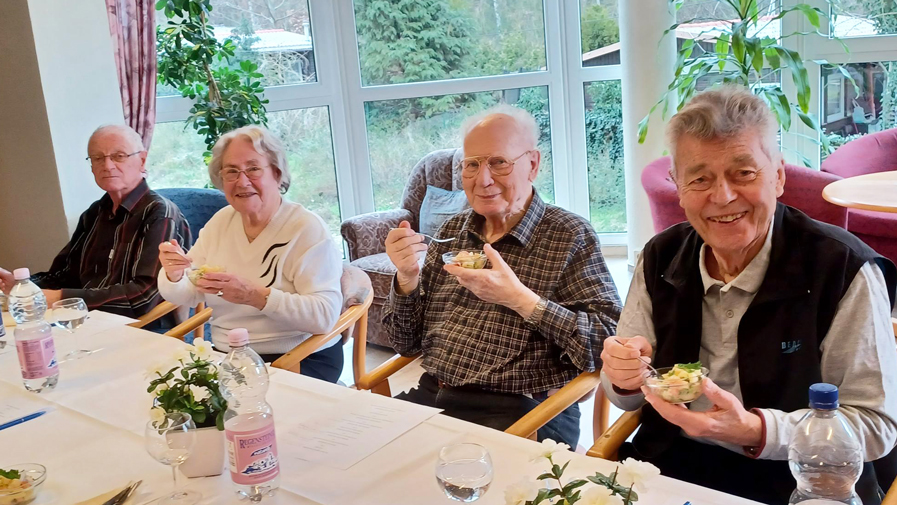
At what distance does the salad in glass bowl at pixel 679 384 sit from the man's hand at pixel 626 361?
5.9 inches

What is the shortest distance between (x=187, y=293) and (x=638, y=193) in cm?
320

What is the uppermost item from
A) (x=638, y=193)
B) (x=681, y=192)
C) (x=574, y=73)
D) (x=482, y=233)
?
(x=574, y=73)

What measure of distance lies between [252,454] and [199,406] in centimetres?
15

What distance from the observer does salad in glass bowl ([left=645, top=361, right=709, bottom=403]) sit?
1270 millimetres

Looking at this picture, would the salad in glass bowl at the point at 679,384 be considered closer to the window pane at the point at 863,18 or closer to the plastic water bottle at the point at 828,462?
the plastic water bottle at the point at 828,462

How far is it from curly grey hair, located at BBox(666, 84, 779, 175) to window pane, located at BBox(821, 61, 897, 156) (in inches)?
152

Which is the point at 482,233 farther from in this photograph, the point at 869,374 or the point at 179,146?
the point at 179,146

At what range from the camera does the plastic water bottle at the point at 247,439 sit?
1193 millimetres

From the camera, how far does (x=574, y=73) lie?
5.47 meters

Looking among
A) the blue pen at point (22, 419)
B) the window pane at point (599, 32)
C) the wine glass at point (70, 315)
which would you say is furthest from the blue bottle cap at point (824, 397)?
the window pane at point (599, 32)

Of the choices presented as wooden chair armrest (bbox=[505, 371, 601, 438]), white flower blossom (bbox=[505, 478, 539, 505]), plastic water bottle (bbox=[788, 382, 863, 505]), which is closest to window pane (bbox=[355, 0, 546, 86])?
wooden chair armrest (bbox=[505, 371, 601, 438])

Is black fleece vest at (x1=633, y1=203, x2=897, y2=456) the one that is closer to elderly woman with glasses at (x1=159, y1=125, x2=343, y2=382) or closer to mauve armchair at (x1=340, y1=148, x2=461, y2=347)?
elderly woman with glasses at (x1=159, y1=125, x2=343, y2=382)

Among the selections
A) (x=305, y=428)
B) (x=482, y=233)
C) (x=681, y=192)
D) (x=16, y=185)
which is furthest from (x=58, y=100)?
(x=681, y=192)

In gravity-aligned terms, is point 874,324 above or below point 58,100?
below
